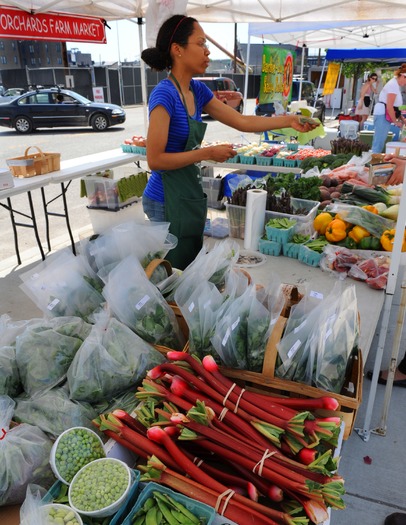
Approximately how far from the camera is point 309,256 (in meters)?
2.62

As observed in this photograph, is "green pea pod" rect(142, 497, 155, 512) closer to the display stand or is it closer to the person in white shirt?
the display stand

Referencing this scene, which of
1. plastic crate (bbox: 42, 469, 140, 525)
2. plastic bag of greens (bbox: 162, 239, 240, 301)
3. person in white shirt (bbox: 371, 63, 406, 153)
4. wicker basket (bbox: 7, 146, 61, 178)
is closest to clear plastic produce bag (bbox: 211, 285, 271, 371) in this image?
plastic bag of greens (bbox: 162, 239, 240, 301)

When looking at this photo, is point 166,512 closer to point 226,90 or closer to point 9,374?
point 9,374

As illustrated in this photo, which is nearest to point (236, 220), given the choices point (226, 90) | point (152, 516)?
point (152, 516)

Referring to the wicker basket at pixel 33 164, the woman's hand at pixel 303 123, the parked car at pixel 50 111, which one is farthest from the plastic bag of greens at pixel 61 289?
the parked car at pixel 50 111

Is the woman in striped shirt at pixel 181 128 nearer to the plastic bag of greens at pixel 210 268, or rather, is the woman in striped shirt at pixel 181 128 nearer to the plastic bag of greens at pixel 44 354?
the plastic bag of greens at pixel 210 268

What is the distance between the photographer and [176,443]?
1224 millimetres

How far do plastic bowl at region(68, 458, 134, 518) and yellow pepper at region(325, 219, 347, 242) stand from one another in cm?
204

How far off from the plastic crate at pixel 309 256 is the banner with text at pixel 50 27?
4083mm

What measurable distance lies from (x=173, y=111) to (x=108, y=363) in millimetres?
1362

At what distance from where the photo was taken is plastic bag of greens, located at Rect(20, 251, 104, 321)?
1676mm

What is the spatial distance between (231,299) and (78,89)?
25.0 metres

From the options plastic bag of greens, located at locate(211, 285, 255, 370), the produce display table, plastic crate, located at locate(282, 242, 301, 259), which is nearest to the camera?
plastic bag of greens, located at locate(211, 285, 255, 370)

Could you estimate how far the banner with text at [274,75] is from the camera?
6.39 m
